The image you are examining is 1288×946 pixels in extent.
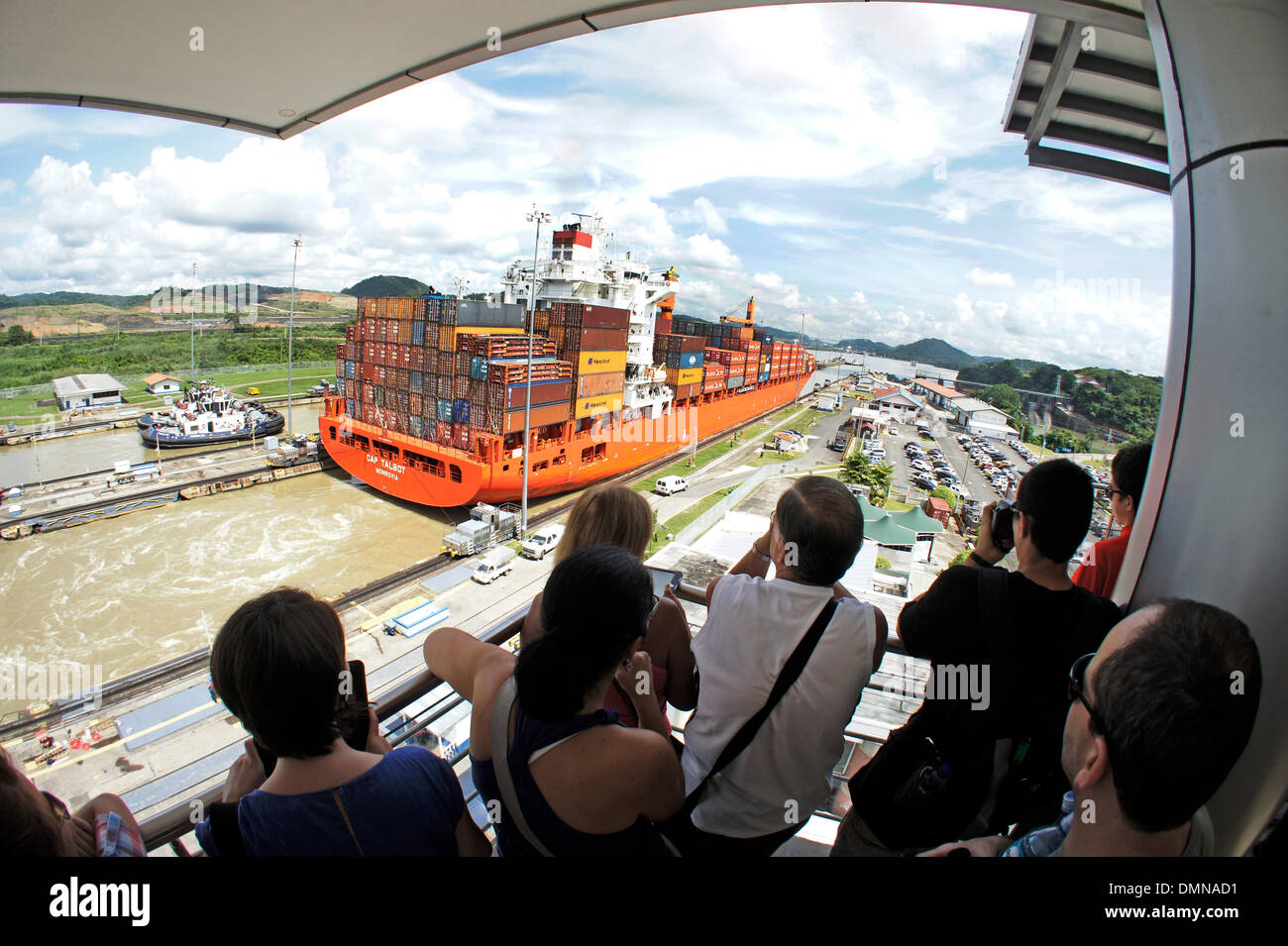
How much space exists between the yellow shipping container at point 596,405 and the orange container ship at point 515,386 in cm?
4

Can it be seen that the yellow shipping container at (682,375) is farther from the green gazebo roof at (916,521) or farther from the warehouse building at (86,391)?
the warehouse building at (86,391)

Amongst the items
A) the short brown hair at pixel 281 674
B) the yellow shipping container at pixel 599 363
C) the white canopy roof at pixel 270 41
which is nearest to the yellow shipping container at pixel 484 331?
the yellow shipping container at pixel 599 363

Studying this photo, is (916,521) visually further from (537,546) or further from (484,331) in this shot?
(484,331)

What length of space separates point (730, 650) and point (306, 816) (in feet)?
2.52

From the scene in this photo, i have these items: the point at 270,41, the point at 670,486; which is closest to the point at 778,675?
the point at 270,41

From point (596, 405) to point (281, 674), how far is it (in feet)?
45.8

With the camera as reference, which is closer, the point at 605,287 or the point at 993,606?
→ the point at 993,606

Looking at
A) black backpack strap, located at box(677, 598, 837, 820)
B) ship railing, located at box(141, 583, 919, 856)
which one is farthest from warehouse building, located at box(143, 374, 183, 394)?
black backpack strap, located at box(677, 598, 837, 820)

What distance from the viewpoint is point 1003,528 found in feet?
4.07

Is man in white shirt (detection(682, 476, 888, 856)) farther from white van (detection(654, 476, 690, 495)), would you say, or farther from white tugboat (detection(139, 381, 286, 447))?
white tugboat (detection(139, 381, 286, 447))

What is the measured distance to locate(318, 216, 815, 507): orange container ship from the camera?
478 inches

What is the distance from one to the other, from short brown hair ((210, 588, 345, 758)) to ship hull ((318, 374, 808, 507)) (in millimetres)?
10970

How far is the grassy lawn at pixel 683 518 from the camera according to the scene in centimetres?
952

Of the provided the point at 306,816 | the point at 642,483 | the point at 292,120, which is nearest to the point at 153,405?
the point at 642,483
